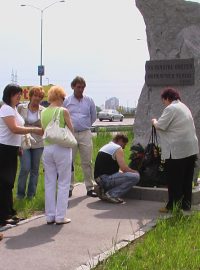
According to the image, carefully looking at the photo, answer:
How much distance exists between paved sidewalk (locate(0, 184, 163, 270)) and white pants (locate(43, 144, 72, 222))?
19cm

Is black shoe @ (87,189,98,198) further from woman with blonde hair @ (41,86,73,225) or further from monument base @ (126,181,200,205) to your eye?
woman with blonde hair @ (41,86,73,225)

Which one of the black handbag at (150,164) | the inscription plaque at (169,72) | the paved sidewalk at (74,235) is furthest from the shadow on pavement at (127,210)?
the inscription plaque at (169,72)

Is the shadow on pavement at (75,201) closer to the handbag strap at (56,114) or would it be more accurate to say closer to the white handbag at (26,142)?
the white handbag at (26,142)

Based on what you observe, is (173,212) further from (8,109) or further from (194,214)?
(8,109)

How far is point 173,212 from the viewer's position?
21.1 ft

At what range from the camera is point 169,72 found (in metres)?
8.41

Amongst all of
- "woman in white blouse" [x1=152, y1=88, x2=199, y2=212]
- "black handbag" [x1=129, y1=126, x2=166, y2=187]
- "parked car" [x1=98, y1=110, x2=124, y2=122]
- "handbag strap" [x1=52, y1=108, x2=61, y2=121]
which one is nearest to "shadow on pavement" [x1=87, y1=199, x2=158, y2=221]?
"woman in white blouse" [x1=152, y1=88, x2=199, y2=212]

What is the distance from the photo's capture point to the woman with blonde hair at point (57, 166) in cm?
620

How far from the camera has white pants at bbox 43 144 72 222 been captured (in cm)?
619

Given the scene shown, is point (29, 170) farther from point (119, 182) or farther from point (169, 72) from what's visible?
point (169, 72)

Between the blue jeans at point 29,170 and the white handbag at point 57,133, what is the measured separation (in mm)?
1662

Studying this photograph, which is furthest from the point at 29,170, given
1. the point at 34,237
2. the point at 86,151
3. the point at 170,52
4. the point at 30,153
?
the point at 170,52

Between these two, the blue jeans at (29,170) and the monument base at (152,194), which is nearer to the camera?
the monument base at (152,194)

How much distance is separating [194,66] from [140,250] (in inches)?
160
